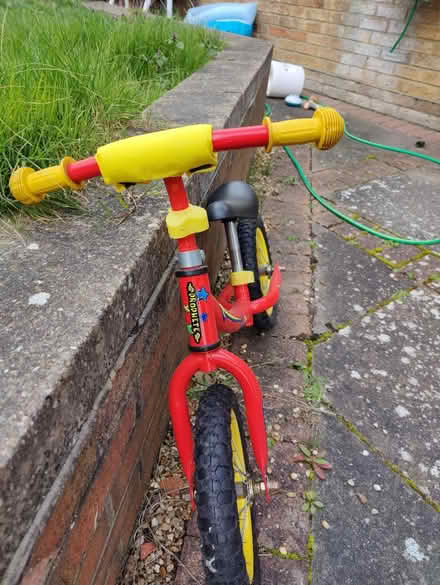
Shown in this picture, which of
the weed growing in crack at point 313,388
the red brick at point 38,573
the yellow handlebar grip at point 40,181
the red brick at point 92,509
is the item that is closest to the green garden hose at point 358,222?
the weed growing in crack at point 313,388

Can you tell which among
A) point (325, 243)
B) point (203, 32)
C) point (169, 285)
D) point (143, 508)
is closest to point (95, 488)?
point (143, 508)

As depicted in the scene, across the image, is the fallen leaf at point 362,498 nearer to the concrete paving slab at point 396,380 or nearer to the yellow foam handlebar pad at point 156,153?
the concrete paving slab at point 396,380

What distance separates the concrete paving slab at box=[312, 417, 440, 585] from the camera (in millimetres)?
1315

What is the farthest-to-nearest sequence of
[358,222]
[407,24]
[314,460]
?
[407,24] < [358,222] < [314,460]

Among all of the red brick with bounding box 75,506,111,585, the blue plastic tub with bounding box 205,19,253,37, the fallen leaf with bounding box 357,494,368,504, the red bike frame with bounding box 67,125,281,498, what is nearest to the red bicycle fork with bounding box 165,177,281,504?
the red bike frame with bounding box 67,125,281,498

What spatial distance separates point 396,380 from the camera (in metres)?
1.93

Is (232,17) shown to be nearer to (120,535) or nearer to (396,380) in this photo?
(396,380)

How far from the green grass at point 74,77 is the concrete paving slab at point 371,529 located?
51.3 inches

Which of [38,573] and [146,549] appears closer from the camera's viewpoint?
[38,573]

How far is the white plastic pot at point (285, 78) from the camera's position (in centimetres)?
509

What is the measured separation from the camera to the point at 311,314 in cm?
227

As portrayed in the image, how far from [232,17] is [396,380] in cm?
579

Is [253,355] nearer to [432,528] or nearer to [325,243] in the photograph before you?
[432,528]

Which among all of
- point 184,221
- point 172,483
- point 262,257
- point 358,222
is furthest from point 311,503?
→ point 358,222
